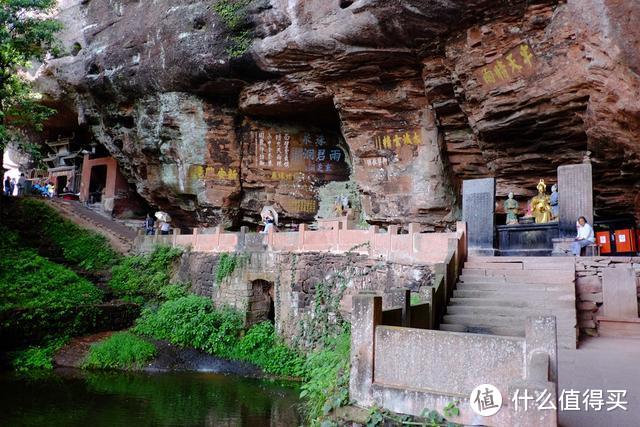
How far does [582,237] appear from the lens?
8.80 metres

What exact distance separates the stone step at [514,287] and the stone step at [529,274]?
0.20 m

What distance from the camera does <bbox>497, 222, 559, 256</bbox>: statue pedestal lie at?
9875mm

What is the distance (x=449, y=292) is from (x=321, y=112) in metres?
11.5

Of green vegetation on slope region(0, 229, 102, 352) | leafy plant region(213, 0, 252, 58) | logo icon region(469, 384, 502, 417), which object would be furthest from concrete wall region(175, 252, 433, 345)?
leafy plant region(213, 0, 252, 58)

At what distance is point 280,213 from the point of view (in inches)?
734

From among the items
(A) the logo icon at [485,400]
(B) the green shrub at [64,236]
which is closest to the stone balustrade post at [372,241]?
(A) the logo icon at [485,400]

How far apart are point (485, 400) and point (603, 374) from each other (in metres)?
1.91

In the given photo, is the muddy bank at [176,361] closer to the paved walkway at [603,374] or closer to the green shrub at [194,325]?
the green shrub at [194,325]

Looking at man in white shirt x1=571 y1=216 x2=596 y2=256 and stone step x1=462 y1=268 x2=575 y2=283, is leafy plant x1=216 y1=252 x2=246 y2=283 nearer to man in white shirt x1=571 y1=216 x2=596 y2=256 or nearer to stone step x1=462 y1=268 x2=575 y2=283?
stone step x1=462 y1=268 x2=575 y2=283

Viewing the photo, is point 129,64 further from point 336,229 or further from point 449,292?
point 449,292

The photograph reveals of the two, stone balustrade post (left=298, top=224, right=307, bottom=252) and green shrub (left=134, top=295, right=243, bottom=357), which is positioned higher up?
stone balustrade post (left=298, top=224, right=307, bottom=252)

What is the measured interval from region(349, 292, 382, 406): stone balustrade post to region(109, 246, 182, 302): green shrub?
1174 centimetres

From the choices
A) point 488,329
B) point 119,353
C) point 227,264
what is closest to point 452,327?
point 488,329

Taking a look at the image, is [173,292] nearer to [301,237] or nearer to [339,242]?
[301,237]
